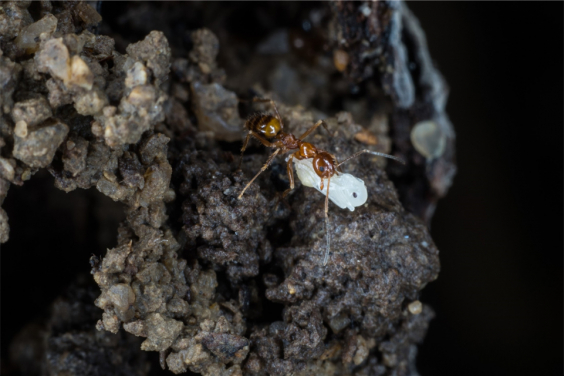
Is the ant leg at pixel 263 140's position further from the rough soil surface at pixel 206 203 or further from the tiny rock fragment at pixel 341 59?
the tiny rock fragment at pixel 341 59

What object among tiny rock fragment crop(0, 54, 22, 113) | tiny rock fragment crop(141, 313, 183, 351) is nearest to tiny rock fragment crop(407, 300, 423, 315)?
tiny rock fragment crop(141, 313, 183, 351)

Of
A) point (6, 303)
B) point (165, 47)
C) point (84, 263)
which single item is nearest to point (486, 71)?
point (165, 47)

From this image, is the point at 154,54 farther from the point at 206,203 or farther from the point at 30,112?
the point at 206,203

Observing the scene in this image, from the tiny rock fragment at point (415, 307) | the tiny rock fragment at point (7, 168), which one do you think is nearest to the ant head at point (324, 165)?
the tiny rock fragment at point (415, 307)

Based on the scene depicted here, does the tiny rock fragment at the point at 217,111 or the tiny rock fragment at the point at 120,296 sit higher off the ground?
the tiny rock fragment at the point at 217,111

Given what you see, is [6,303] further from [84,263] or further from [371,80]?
[371,80]

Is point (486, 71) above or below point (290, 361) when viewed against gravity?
above

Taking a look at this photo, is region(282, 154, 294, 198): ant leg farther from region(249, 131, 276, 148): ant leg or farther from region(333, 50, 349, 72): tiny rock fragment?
region(333, 50, 349, 72): tiny rock fragment
